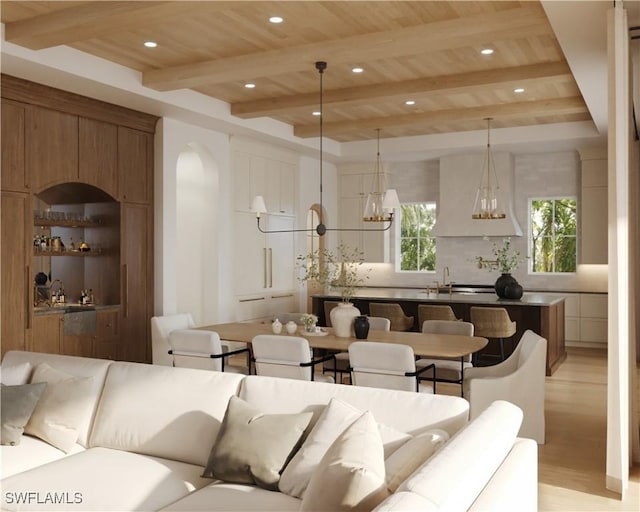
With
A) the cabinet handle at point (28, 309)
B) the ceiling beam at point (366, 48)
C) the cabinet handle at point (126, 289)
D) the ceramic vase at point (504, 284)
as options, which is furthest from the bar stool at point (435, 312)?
the cabinet handle at point (28, 309)

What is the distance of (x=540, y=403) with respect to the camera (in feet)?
14.6

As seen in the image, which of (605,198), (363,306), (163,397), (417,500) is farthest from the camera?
(605,198)

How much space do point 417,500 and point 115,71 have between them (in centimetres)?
496

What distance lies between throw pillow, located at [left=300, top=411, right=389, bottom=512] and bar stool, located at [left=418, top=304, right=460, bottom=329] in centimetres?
465

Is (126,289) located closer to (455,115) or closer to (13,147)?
(13,147)

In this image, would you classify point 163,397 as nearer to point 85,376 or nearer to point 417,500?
point 85,376

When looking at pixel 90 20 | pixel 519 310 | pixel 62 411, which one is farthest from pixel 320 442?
pixel 519 310

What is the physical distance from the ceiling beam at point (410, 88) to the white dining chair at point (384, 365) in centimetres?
301

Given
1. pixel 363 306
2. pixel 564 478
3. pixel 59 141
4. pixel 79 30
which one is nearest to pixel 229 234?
pixel 363 306

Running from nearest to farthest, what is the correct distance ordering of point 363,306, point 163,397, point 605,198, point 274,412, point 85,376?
point 274,412, point 163,397, point 85,376, point 363,306, point 605,198

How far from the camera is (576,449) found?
438 cm

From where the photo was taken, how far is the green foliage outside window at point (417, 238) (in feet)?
33.3

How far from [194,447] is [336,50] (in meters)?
3.16

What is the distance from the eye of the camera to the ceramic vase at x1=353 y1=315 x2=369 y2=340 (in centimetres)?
498
